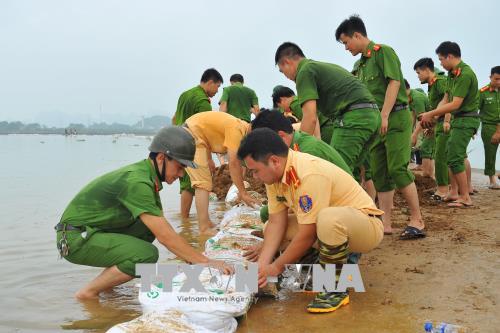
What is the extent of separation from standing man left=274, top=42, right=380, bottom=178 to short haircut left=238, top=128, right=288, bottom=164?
128 cm

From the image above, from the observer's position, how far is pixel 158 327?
8.04ft

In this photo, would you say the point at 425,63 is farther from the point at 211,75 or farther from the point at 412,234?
the point at 412,234

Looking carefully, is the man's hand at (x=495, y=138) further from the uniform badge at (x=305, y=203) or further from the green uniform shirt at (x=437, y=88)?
the uniform badge at (x=305, y=203)

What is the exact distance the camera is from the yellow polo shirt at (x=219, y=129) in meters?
Answer: 5.00

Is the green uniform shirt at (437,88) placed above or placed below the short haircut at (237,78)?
below

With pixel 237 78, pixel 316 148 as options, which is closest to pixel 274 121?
pixel 316 148

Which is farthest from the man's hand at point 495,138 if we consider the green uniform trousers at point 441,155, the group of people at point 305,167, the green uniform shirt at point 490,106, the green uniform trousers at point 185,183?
the green uniform trousers at point 185,183

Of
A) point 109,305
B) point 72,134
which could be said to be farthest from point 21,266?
point 72,134

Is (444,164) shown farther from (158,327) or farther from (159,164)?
(158,327)

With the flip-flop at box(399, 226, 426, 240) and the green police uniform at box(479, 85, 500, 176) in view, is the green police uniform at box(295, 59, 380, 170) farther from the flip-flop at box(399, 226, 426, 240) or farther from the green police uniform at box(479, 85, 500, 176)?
the green police uniform at box(479, 85, 500, 176)

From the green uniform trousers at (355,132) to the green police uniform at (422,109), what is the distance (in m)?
4.49

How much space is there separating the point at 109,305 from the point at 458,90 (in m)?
4.43

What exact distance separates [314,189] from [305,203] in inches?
3.7

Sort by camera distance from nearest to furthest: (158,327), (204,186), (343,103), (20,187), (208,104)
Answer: (158,327), (343,103), (204,186), (208,104), (20,187)
